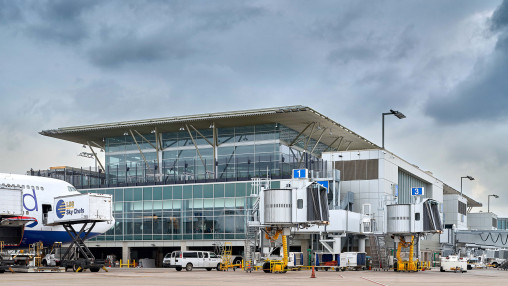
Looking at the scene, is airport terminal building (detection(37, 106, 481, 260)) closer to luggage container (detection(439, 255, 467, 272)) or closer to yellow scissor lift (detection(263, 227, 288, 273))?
luggage container (detection(439, 255, 467, 272))

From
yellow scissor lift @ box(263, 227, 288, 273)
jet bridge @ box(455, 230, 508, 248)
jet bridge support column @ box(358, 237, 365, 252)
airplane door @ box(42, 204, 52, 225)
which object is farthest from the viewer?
jet bridge @ box(455, 230, 508, 248)

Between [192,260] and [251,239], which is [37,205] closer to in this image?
[192,260]

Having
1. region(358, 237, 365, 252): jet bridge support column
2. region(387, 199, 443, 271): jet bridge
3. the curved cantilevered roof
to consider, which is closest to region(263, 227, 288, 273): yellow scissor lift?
region(387, 199, 443, 271): jet bridge

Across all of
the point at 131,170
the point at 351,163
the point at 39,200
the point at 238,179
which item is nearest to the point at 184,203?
the point at 238,179

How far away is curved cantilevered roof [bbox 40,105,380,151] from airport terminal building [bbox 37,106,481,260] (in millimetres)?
130

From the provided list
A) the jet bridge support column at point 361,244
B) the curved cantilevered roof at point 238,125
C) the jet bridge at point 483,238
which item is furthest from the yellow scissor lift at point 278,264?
the jet bridge at point 483,238

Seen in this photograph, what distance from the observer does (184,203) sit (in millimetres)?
82938

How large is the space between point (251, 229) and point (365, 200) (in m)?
23.0

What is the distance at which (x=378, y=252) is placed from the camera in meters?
77.7

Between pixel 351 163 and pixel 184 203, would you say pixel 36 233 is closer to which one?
→ pixel 184 203

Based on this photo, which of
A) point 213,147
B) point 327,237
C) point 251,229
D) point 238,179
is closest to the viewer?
point 251,229

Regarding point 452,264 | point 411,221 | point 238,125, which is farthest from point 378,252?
point 238,125

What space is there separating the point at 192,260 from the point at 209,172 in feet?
71.2

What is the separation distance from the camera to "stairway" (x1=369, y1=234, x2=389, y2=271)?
252ft
